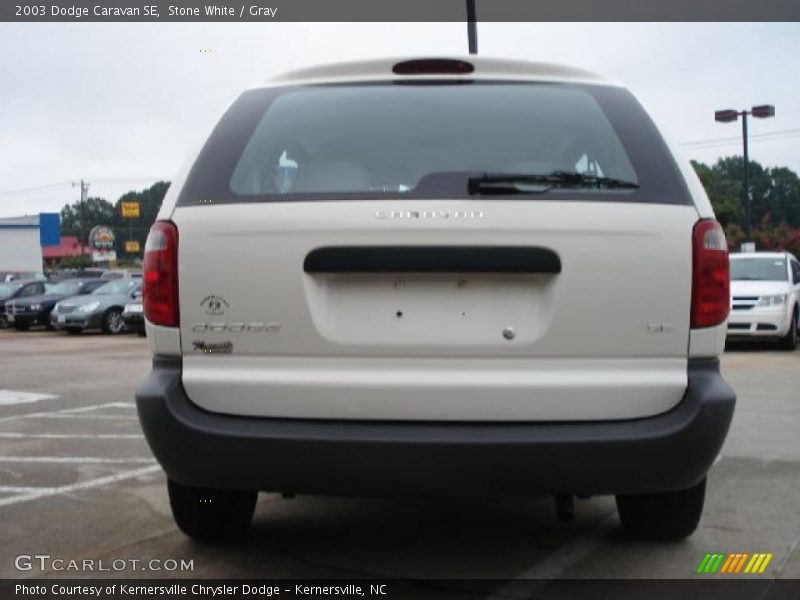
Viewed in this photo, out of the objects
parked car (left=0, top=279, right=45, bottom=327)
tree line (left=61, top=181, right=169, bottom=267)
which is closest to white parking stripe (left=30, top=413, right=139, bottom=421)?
parked car (left=0, top=279, right=45, bottom=327)

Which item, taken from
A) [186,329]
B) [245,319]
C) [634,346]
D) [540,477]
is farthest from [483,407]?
[186,329]

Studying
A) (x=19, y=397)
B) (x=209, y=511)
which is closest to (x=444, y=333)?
(x=209, y=511)

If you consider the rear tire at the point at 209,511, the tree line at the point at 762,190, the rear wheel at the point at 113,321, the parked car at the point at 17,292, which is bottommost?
the tree line at the point at 762,190

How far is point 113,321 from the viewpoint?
21.4m

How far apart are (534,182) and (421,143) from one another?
0.44 meters

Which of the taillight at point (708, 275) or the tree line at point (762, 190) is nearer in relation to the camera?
the taillight at point (708, 275)

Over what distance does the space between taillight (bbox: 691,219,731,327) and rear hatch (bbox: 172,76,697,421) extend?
4cm

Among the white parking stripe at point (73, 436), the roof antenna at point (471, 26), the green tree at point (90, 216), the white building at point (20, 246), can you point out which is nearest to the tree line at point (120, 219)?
the green tree at point (90, 216)

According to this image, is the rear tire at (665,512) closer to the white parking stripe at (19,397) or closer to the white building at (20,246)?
the white parking stripe at (19,397)

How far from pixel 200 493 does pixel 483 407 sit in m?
1.35

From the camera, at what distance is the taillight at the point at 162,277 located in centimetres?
290

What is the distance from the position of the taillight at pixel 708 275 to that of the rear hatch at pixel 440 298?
0.04 m

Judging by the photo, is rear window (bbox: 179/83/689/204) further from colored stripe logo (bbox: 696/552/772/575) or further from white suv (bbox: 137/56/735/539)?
colored stripe logo (bbox: 696/552/772/575)

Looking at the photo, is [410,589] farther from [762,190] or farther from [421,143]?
[762,190]
